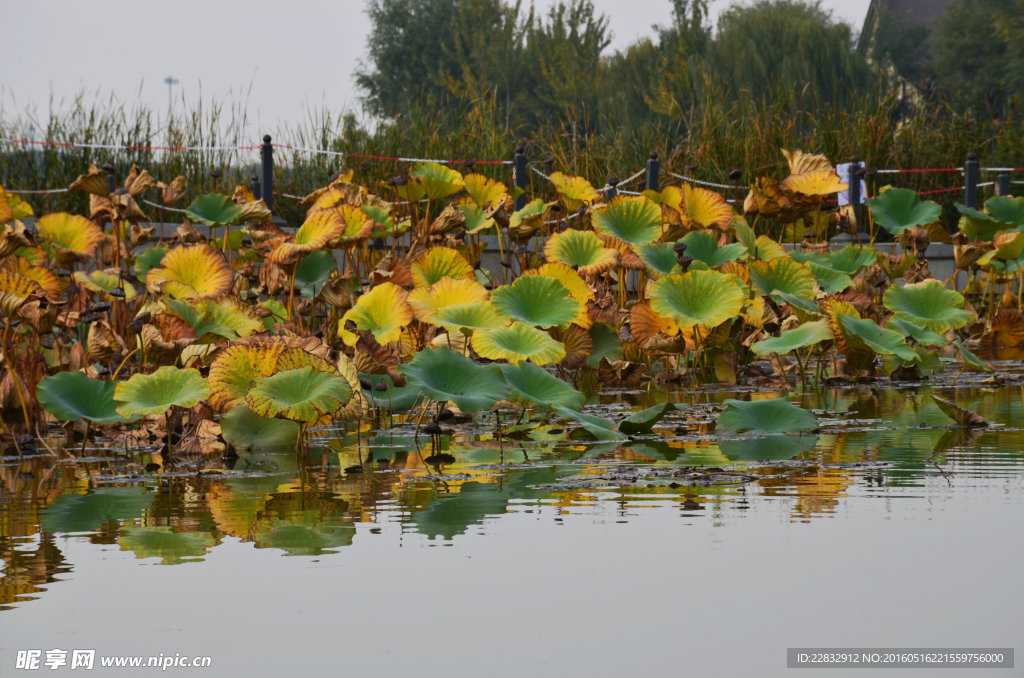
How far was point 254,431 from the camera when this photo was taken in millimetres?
3256

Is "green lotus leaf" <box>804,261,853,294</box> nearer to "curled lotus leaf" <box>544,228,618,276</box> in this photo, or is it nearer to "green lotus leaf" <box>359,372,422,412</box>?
"curled lotus leaf" <box>544,228,618,276</box>

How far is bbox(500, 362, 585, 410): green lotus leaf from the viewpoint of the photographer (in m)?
3.39

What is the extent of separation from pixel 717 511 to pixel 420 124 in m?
8.84

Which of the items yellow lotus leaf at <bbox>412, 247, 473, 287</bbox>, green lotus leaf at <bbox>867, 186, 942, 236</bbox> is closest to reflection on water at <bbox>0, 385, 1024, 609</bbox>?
yellow lotus leaf at <bbox>412, 247, 473, 287</bbox>

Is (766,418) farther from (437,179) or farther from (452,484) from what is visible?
(437,179)

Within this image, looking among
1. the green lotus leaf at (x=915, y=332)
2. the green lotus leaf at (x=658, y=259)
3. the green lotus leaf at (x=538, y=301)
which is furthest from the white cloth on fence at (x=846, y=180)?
the green lotus leaf at (x=538, y=301)

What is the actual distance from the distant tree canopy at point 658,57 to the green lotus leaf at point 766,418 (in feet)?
63.9

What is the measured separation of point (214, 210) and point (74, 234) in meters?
0.63

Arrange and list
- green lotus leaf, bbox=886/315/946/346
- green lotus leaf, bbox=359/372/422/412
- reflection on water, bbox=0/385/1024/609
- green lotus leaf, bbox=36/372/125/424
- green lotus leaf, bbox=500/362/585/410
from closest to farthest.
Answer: reflection on water, bbox=0/385/1024/609
green lotus leaf, bbox=36/372/125/424
green lotus leaf, bbox=500/362/585/410
green lotus leaf, bbox=359/372/422/412
green lotus leaf, bbox=886/315/946/346

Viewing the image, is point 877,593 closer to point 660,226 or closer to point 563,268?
point 563,268

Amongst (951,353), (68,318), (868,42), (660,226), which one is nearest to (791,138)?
(951,353)

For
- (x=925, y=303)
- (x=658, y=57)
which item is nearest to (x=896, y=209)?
(x=925, y=303)

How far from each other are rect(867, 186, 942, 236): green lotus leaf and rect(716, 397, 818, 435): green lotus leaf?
2.72 metres

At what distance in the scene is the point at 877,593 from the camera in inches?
70.4
